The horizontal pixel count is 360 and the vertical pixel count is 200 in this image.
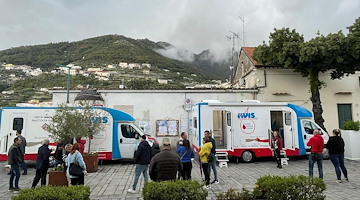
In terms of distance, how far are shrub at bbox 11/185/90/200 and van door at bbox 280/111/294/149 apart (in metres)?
11.6

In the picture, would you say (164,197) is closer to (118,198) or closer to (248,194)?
(248,194)

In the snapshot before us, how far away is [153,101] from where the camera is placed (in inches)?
684

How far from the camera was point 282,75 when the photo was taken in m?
19.0

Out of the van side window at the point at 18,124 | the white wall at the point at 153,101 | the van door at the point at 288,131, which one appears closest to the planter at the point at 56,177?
the van side window at the point at 18,124

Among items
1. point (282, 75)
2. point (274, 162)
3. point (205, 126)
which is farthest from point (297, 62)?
point (205, 126)

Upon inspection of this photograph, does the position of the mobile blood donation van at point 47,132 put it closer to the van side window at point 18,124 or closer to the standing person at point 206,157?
the van side window at point 18,124

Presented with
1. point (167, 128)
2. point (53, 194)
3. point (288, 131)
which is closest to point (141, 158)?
point (53, 194)

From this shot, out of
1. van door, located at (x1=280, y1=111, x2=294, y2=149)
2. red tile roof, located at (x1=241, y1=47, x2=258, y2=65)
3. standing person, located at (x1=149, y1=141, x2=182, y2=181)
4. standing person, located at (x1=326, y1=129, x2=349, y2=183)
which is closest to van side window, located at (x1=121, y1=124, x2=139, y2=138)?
standing person, located at (x1=149, y1=141, x2=182, y2=181)

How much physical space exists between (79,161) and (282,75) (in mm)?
16880

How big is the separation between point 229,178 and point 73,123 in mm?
6644

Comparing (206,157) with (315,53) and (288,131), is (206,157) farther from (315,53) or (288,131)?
(315,53)

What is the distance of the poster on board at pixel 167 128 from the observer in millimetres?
17203

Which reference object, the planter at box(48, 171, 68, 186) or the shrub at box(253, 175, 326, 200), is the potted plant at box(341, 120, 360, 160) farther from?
the planter at box(48, 171, 68, 186)

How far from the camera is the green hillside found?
57.4m
